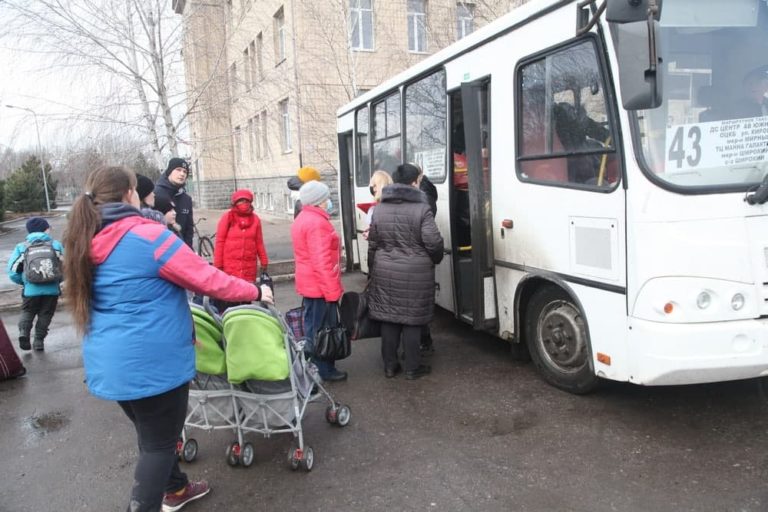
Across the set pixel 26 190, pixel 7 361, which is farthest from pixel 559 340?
pixel 26 190

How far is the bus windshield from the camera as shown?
348 centimetres

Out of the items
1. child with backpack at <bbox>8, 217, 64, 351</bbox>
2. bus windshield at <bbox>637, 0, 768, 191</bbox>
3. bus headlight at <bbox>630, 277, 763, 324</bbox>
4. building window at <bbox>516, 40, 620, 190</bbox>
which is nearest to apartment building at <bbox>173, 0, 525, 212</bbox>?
child with backpack at <bbox>8, 217, 64, 351</bbox>

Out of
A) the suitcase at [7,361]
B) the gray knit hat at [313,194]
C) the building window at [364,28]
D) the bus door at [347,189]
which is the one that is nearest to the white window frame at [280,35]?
the building window at [364,28]

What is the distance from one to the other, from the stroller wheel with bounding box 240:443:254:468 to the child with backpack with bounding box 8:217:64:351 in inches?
150

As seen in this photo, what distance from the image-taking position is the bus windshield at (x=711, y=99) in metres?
3.48

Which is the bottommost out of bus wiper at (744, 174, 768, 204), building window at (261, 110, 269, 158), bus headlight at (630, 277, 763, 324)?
bus headlight at (630, 277, 763, 324)

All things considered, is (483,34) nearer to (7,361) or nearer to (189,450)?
(189,450)

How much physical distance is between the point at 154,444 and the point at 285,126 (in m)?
19.3

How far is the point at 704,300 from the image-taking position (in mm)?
3406

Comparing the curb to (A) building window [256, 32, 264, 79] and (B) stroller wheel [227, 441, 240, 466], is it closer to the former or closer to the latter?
(B) stroller wheel [227, 441, 240, 466]

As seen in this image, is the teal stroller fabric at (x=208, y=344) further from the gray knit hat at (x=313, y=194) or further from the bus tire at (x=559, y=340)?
the bus tire at (x=559, y=340)

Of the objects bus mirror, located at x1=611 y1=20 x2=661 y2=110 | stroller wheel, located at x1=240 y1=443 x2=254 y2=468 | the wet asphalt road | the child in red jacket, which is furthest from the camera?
the child in red jacket

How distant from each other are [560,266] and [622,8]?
1.77 metres

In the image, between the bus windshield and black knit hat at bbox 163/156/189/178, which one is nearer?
the bus windshield
